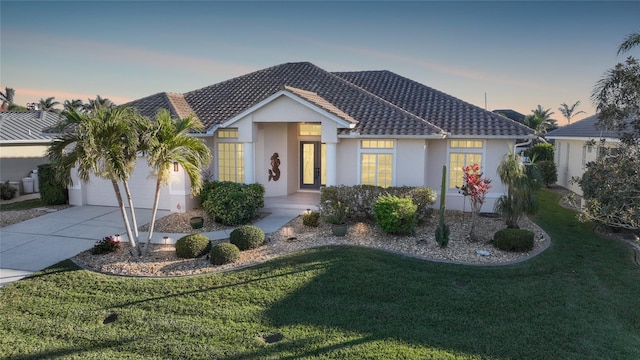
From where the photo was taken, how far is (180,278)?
33.4ft

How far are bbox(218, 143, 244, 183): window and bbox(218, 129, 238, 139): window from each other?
0.34m

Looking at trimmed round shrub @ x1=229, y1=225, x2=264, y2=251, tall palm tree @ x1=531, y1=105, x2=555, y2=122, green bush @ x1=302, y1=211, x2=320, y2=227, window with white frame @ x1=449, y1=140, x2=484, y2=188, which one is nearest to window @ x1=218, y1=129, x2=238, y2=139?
green bush @ x1=302, y1=211, x2=320, y2=227

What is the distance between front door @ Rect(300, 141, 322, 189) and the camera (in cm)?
2108

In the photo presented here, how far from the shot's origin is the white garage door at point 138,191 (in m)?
18.2

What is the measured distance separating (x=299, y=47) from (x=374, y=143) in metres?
11.0

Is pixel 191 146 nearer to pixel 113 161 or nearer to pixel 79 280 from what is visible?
pixel 113 161

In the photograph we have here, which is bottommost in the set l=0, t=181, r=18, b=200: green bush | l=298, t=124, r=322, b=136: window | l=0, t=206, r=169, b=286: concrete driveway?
l=0, t=206, r=169, b=286: concrete driveway

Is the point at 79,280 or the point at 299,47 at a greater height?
the point at 299,47

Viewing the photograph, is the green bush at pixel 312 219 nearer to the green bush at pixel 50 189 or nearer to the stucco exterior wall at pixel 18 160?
the green bush at pixel 50 189

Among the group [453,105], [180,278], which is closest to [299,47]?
[453,105]

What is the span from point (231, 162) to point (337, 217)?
7.36 m

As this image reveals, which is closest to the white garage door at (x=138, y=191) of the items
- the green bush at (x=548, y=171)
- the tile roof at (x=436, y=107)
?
the tile roof at (x=436, y=107)

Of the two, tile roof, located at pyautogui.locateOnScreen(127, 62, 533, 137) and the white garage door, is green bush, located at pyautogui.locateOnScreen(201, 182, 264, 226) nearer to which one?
the white garage door

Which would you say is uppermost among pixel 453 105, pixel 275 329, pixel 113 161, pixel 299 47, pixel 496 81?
pixel 299 47
